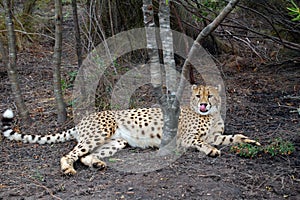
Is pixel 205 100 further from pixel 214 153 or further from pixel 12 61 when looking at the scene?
pixel 12 61

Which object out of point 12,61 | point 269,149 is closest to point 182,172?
point 269,149

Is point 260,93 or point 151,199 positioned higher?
point 260,93

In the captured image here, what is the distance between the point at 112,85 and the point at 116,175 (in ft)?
5.97

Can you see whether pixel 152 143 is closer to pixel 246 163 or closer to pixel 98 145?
pixel 98 145

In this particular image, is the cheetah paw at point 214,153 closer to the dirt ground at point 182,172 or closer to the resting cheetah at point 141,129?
the dirt ground at point 182,172

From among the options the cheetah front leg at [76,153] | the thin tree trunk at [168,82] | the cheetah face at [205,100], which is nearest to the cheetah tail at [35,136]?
the cheetah front leg at [76,153]

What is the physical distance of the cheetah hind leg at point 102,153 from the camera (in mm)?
3718

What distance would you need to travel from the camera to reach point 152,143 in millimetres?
4332

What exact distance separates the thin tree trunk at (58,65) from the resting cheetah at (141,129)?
0.43m

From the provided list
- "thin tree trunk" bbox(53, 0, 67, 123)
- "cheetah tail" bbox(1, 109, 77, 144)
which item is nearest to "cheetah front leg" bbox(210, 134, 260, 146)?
"cheetah tail" bbox(1, 109, 77, 144)

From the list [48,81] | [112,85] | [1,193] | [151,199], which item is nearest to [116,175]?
[151,199]

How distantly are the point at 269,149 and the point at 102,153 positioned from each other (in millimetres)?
1491

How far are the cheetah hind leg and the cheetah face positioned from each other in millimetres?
814

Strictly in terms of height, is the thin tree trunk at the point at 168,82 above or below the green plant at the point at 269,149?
above
